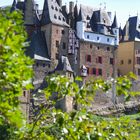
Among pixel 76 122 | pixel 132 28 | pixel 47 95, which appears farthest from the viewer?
pixel 132 28

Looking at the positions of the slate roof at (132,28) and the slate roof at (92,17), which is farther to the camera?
the slate roof at (132,28)

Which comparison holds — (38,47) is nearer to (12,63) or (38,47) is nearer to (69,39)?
(69,39)

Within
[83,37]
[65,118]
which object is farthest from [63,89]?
[83,37]

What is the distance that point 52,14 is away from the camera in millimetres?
66125

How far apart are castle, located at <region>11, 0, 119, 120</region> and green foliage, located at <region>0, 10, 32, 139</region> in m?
55.5

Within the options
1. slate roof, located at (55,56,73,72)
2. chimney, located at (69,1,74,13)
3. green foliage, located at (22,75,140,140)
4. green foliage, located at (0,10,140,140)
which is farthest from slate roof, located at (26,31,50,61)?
green foliage, located at (22,75,140,140)

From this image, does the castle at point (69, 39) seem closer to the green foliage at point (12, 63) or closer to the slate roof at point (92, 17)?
the slate roof at point (92, 17)

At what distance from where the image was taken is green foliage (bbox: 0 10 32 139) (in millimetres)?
5660

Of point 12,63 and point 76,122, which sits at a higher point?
point 12,63

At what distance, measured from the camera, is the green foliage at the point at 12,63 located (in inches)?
223

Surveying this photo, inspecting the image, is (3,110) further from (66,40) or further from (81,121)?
(66,40)

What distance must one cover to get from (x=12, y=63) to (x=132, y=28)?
7116cm

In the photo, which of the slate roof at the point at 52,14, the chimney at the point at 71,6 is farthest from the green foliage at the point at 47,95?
the chimney at the point at 71,6

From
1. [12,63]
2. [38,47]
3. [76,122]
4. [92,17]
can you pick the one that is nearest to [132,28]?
[92,17]
